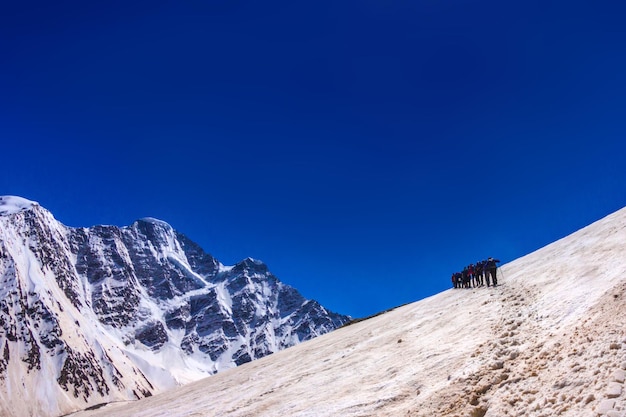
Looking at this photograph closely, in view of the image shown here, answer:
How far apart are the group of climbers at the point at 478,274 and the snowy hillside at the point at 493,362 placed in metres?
3.39

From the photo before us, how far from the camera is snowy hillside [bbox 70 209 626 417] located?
358 inches

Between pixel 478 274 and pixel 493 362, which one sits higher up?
pixel 478 274

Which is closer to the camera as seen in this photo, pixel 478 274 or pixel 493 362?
pixel 493 362

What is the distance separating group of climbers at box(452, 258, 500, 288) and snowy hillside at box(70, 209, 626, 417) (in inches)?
134

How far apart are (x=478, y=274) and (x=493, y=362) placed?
2117 cm

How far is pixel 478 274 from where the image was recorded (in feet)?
104

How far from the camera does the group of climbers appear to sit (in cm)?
2850

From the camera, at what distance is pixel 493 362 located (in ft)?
38.7

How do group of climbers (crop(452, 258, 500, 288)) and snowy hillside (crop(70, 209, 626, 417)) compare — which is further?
group of climbers (crop(452, 258, 500, 288))

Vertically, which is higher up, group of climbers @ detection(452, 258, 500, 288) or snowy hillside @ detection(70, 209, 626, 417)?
group of climbers @ detection(452, 258, 500, 288)

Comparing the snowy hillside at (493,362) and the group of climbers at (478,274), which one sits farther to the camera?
the group of climbers at (478,274)

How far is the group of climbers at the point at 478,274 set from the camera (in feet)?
93.5

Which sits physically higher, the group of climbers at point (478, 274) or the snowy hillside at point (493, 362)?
the group of climbers at point (478, 274)

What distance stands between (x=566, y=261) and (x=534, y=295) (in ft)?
17.0
